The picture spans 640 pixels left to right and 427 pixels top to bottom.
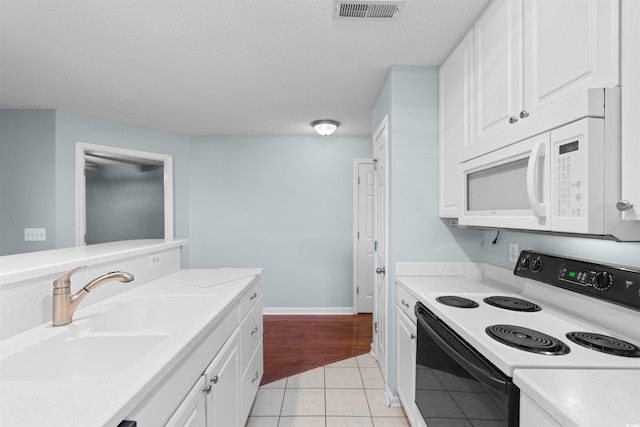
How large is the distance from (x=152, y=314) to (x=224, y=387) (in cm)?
49

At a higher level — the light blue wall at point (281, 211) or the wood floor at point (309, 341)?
the light blue wall at point (281, 211)

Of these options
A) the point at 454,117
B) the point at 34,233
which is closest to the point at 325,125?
the point at 454,117

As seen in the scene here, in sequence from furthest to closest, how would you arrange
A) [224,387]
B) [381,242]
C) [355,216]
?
[355,216], [381,242], [224,387]

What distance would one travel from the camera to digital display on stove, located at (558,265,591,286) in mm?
1264

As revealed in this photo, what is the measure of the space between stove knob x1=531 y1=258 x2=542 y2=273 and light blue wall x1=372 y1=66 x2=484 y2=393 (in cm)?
61

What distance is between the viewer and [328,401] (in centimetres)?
227

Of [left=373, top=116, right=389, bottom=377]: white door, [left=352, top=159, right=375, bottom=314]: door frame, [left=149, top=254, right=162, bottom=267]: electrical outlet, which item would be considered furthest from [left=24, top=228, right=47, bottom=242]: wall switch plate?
[left=352, top=159, right=375, bottom=314]: door frame

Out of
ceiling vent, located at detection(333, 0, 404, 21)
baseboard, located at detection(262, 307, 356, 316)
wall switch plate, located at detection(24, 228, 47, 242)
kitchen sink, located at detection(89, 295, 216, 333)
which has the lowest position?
baseboard, located at detection(262, 307, 356, 316)

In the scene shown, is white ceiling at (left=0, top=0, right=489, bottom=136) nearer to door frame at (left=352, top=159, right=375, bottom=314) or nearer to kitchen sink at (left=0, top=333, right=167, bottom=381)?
Result: door frame at (left=352, top=159, right=375, bottom=314)

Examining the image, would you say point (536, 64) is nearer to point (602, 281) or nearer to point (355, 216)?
point (602, 281)

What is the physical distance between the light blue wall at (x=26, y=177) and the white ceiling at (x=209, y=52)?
0.62ft

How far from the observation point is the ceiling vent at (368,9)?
5.06 feet

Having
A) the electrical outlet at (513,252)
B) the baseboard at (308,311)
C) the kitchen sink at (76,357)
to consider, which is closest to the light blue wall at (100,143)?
the baseboard at (308,311)

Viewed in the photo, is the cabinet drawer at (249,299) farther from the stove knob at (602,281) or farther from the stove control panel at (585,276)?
the stove knob at (602,281)
